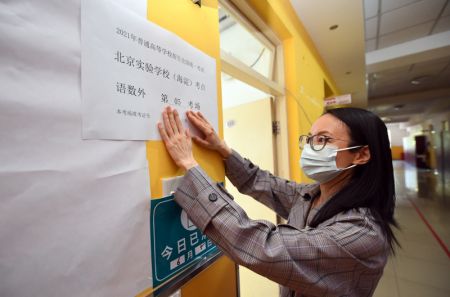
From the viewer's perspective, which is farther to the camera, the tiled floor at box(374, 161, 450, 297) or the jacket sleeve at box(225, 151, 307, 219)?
the tiled floor at box(374, 161, 450, 297)

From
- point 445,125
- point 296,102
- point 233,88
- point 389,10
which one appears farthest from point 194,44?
point 445,125

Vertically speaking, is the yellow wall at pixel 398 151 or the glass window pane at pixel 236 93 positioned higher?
the glass window pane at pixel 236 93

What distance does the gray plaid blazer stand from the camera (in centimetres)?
54

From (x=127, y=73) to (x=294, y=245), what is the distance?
1.94 feet

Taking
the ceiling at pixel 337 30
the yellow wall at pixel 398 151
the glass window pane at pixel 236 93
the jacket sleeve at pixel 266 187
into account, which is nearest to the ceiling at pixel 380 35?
the ceiling at pixel 337 30

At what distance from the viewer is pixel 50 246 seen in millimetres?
372

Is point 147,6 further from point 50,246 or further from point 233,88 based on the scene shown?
point 233,88

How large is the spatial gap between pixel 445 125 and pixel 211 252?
10.6 meters

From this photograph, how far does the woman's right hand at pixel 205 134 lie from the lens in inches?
27.2

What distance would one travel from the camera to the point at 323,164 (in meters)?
0.82

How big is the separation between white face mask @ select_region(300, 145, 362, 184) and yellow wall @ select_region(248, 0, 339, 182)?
35.1 inches

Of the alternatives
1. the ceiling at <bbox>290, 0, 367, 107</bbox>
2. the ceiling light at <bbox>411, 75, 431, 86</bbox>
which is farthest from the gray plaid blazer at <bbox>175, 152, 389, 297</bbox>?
the ceiling light at <bbox>411, 75, 431, 86</bbox>

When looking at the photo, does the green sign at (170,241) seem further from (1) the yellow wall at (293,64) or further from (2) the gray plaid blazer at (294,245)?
(1) the yellow wall at (293,64)

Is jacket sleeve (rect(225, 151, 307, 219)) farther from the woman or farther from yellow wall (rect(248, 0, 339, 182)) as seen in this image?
yellow wall (rect(248, 0, 339, 182))
